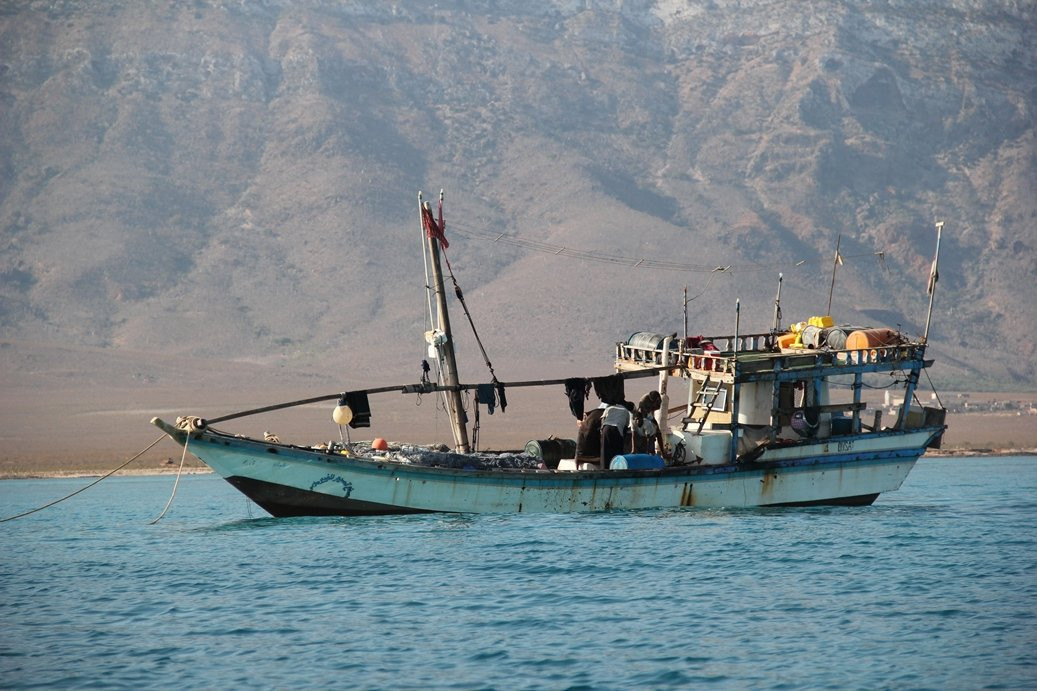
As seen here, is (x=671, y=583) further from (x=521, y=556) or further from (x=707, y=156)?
(x=707, y=156)

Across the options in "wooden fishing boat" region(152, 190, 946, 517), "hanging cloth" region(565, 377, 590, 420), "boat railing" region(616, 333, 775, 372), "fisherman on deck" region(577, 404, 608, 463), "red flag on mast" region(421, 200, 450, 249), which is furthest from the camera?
"red flag on mast" region(421, 200, 450, 249)

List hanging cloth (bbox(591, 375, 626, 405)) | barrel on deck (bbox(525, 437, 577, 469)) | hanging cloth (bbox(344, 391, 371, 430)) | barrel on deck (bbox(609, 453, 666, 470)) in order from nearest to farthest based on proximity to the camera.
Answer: hanging cloth (bbox(344, 391, 371, 430)) → barrel on deck (bbox(609, 453, 666, 470)) → hanging cloth (bbox(591, 375, 626, 405)) → barrel on deck (bbox(525, 437, 577, 469))

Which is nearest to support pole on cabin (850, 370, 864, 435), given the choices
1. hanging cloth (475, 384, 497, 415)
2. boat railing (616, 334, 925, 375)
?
boat railing (616, 334, 925, 375)

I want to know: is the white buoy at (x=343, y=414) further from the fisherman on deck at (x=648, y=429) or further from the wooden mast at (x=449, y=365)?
the fisherman on deck at (x=648, y=429)

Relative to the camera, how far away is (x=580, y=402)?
34188mm

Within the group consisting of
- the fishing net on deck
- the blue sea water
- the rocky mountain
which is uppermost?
the rocky mountain

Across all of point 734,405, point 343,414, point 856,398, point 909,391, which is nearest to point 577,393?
point 734,405

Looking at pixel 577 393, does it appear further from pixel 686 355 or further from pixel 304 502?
pixel 304 502

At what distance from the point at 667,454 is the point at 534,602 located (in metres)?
10.7

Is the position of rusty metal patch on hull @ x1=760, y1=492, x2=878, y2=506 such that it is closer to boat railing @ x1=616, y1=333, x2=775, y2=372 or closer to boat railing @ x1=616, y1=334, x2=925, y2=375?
boat railing @ x1=616, y1=334, x2=925, y2=375

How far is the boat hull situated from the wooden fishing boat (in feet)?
0.09

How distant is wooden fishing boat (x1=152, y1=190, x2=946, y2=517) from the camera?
1226 inches

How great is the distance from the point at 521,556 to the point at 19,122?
140 meters

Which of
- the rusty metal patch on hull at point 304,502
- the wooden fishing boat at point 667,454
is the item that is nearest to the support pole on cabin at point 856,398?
the wooden fishing boat at point 667,454
